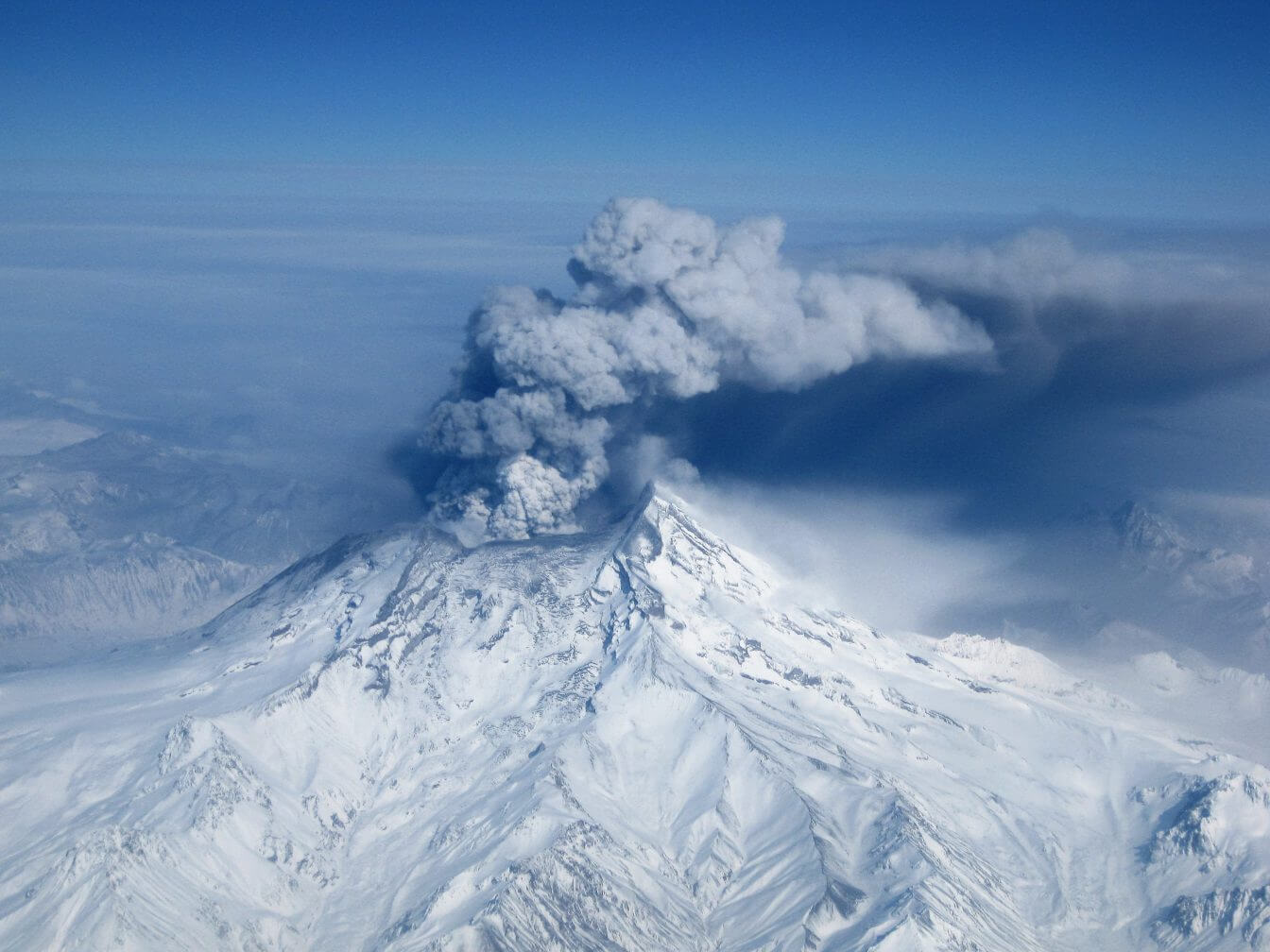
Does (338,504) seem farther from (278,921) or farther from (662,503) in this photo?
(278,921)

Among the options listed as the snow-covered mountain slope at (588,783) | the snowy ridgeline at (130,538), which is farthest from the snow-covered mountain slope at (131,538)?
the snow-covered mountain slope at (588,783)

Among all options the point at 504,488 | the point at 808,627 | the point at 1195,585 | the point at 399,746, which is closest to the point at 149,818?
the point at 399,746

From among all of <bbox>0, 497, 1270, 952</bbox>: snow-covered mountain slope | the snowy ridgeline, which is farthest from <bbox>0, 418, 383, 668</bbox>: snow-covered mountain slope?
<bbox>0, 497, 1270, 952</bbox>: snow-covered mountain slope

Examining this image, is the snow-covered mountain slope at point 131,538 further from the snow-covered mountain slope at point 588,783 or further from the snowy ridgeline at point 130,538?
the snow-covered mountain slope at point 588,783

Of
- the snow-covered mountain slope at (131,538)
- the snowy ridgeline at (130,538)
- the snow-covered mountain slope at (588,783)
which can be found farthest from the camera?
the snow-covered mountain slope at (131,538)

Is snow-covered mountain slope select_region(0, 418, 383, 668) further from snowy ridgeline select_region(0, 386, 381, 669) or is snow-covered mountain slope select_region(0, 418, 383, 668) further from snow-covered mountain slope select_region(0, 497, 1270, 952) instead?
snow-covered mountain slope select_region(0, 497, 1270, 952)

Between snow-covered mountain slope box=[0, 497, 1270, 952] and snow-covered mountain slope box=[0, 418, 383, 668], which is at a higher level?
→ snow-covered mountain slope box=[0, 497, 1270, 952]

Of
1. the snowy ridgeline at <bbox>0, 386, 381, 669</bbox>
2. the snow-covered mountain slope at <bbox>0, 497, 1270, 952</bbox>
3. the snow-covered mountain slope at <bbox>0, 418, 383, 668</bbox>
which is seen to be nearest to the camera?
the snow-covered mountain slope at <bbox>0, 497, 1270, 952</bbox>

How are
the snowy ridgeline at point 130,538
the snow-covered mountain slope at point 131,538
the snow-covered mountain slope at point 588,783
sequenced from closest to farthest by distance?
the snow-covered mountain slope at point 588,783
the snowy ridgeline at point 130,538
the snow-covered mountain slope at point 131,538
